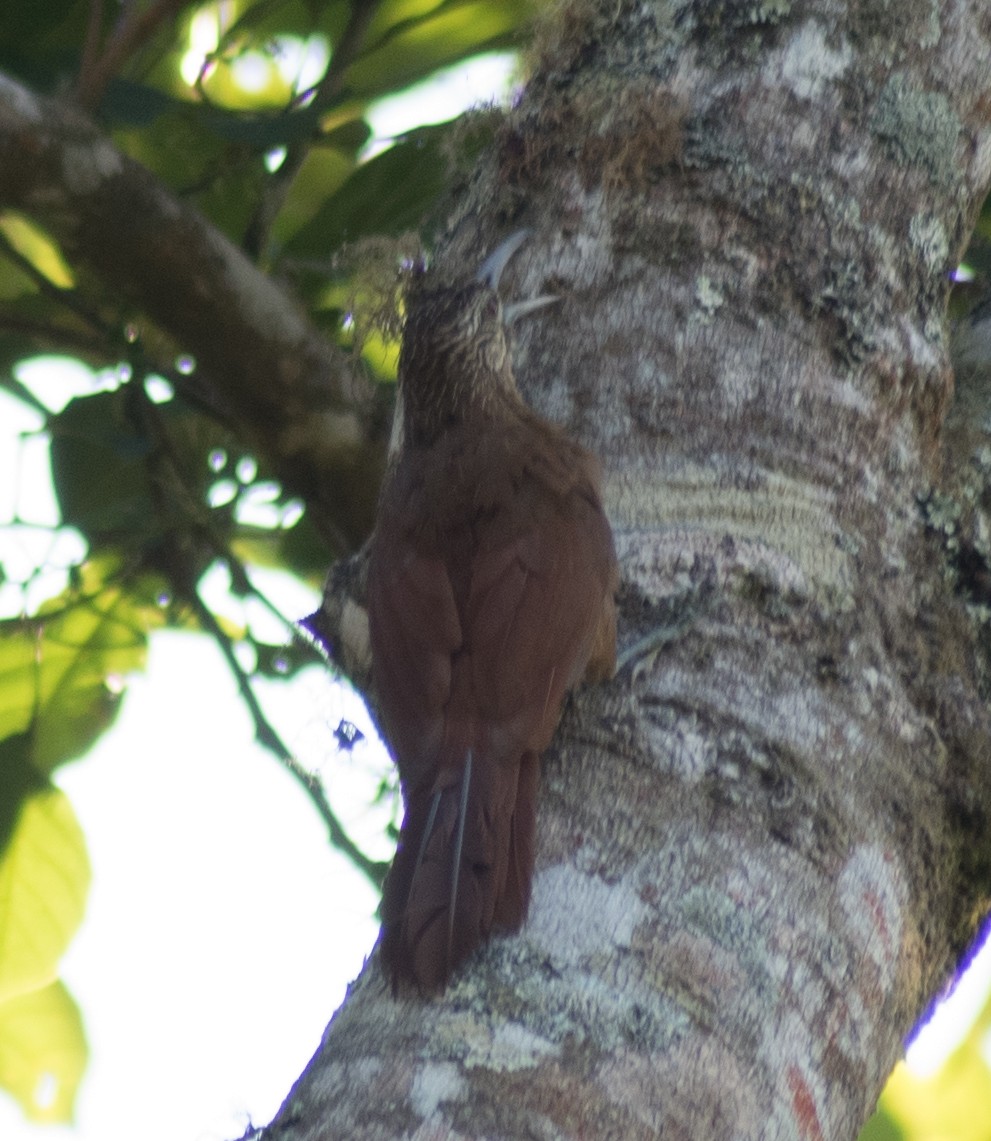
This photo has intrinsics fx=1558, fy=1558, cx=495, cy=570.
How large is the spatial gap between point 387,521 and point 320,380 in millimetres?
875

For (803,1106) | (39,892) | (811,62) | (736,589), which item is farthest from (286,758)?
(803,1106)

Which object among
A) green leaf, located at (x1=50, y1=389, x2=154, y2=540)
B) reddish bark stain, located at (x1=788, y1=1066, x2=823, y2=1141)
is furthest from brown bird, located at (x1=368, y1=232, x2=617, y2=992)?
green leaf, located at (x1=50, y1=389, x2=154, y2=540)

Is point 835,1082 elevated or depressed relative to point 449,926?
depressed

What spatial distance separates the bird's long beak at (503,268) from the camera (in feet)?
8.40

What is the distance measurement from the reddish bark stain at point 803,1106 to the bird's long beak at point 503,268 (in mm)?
1332

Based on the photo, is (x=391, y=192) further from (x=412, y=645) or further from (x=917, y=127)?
(x=412, y=645)

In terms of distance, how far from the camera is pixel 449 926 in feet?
5.58

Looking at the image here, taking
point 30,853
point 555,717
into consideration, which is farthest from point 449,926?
point 30,853

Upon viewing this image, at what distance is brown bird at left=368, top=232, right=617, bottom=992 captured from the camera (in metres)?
1.79

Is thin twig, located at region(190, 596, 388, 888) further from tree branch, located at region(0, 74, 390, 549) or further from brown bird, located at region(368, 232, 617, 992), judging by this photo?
brown bird, located at region(368, 232, 617, 992)

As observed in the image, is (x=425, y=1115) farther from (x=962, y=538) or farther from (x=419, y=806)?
(x=962, y=538)

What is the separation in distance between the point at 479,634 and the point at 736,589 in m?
0.39

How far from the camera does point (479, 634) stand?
2.26 meters

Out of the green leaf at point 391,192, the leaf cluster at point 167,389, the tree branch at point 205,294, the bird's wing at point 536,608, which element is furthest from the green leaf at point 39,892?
the bird's wing at point 536,608
